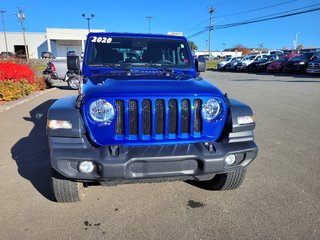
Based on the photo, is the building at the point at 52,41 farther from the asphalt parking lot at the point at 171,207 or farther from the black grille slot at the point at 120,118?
the black grille slot at the point at 120,118

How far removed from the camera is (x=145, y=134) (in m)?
2.95

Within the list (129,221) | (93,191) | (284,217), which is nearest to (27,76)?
A: (93,191)

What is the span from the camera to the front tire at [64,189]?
3.09 meters

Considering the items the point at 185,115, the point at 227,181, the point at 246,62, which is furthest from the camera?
the point at 246,62

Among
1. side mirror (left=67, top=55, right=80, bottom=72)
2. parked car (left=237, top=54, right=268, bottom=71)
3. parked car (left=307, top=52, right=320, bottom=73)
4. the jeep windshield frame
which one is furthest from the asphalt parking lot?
parked car (left=237, top=54, right=268, bottom=71)

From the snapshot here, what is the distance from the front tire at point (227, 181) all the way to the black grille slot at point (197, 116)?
73 cm

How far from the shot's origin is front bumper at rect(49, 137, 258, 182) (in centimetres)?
271

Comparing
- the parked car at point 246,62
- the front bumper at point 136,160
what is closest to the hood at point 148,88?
the front bumper at point 136,160

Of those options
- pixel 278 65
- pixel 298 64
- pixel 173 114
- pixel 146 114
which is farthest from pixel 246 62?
pixel 146 114

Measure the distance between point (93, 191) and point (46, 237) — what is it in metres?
0.95

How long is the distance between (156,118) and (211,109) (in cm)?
62

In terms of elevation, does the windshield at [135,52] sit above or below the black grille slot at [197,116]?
above

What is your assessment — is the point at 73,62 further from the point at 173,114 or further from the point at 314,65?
the point at 314,65

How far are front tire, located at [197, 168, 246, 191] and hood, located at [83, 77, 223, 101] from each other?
980mm
